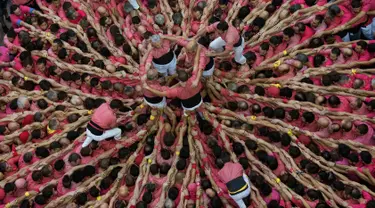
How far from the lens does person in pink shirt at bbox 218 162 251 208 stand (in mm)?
6074

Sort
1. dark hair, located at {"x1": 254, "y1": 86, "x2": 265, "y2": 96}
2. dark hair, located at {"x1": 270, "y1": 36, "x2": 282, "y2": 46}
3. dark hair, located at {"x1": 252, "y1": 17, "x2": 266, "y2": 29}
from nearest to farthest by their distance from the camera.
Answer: dark hair, located at {"x1": 254, "y1": 86, "x2": 265, "y2": 96}, dark hair, located at {"x1": 270, "y1": 36, "x2": 282, "y2": 46}, dark hair, located at {"x1": 252, "y1": 17, "x2": 266, "y2": 29}

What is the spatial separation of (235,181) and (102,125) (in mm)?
1841

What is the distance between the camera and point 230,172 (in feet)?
20.0

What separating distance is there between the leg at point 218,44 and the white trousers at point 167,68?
21.5 inches

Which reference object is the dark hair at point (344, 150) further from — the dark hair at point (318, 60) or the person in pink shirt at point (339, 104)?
the dark hair at point (318, 60)

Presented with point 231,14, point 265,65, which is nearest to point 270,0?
point 231,14

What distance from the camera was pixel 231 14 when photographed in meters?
7.80

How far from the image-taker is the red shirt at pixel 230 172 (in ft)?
20.0

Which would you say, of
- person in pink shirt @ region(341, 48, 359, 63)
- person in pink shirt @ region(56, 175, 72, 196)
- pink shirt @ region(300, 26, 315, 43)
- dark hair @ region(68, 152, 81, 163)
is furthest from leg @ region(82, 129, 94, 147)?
person in pink shirt @ region(341, 48, 359, 63)

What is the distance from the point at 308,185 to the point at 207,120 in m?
1.64

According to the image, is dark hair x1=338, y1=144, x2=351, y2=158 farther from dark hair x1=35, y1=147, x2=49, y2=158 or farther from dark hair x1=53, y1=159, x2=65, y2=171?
dark hair x1=35, y1=147, x2=49, y2=158

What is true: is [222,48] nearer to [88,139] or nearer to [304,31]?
[304,31]

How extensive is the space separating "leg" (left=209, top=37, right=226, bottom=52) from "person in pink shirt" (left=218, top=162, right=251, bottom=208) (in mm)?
1676

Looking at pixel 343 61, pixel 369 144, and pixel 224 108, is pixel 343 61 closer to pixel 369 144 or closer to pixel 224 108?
pixel 369 144
